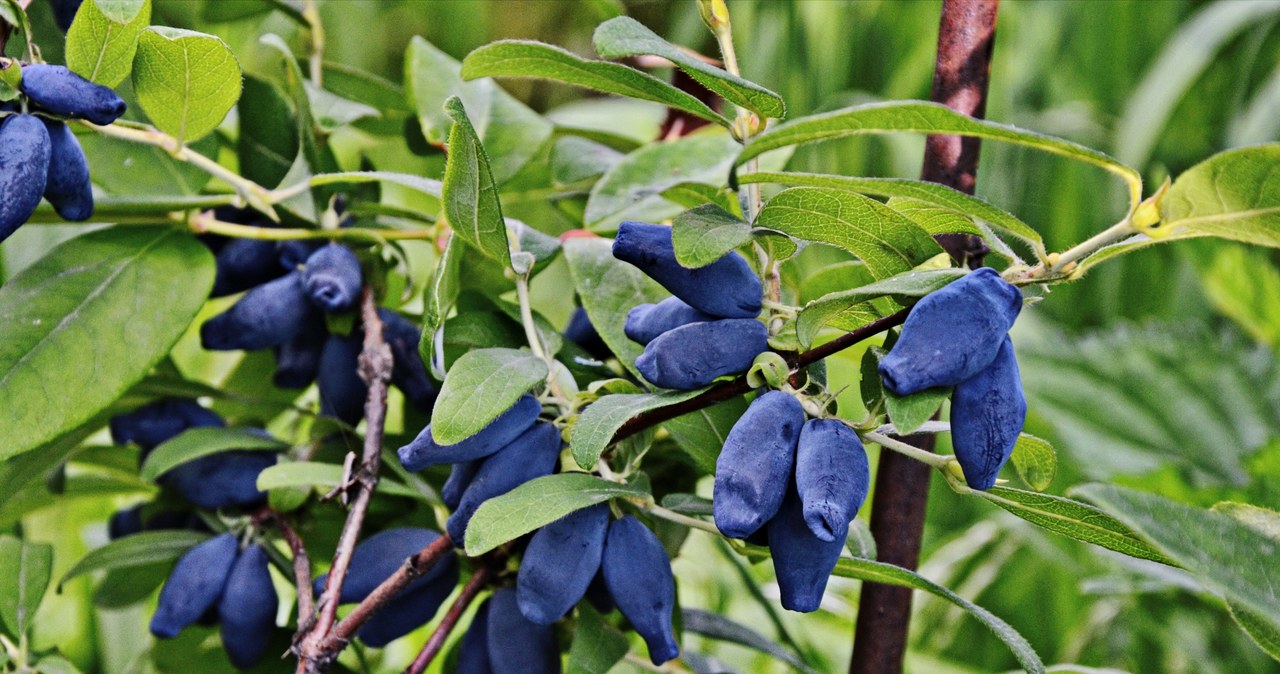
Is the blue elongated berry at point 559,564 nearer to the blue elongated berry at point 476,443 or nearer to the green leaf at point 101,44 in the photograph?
the blue elongated berry at point 476,443

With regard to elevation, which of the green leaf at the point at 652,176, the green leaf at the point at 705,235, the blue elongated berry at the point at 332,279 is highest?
the green leaf at the point at 705,235

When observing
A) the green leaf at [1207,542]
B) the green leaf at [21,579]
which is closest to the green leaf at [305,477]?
the green leaf at [21,579]

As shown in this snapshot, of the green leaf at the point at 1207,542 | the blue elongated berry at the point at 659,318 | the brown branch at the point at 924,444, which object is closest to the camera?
the green leaf at the point at 1207,542

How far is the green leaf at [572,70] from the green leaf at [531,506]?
0.11m

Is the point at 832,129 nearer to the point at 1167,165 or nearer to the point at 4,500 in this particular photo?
the point at 4,500

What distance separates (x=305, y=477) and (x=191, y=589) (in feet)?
0.23

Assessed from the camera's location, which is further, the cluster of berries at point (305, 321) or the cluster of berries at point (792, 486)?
the cluster of berries at point (305, 321)

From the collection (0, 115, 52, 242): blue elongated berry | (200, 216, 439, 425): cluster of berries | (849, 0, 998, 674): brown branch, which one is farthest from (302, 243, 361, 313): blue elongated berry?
(849, 0, 998, 674): brown branch

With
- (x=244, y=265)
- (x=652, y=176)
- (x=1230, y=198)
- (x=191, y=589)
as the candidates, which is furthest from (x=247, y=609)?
(x=1230, y=198)

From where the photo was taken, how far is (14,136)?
0.31m

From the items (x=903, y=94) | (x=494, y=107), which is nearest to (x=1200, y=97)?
(x=903, y=94)

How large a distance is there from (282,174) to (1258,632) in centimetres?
37

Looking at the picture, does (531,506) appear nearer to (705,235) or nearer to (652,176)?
(705,235)

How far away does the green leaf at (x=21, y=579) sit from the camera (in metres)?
0.41
